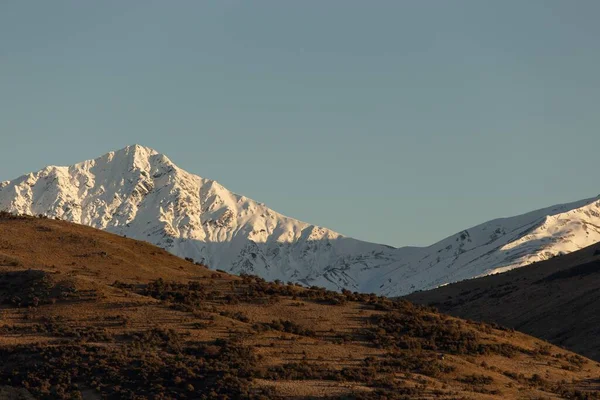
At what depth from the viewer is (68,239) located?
93062 mm

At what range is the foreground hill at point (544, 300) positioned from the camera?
111500 mm

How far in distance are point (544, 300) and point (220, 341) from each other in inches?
2728

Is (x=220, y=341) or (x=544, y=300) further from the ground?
(x=544, y=300)

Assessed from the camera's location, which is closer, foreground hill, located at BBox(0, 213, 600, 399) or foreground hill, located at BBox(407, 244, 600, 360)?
foreground hill, located at BBox(0, 213, 600, 399)

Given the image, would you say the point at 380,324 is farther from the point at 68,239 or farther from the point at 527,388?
the point at 68,239

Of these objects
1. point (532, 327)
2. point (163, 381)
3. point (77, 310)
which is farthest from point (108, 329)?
point (532, 327)

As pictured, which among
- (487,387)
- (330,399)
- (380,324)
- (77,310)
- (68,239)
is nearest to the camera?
(330,399)

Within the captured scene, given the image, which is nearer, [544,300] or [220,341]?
[220,341]

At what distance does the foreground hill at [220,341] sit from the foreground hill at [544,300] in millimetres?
26142

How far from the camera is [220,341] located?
6962 cm

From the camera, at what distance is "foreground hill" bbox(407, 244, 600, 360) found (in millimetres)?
111500

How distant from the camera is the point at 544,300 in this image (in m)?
131

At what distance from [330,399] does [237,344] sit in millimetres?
9898

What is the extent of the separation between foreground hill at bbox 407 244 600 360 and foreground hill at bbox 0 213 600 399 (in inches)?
1029
